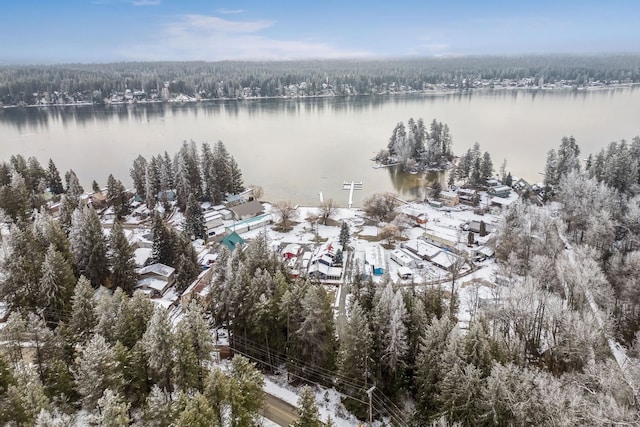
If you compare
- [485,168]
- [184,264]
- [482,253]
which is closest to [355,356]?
[184,264]

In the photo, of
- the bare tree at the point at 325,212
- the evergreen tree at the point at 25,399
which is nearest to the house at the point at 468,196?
the bare tree at the point at 325,212

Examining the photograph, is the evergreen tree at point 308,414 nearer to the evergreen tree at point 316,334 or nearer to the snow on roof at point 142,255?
the evergreen tree at point 316,334

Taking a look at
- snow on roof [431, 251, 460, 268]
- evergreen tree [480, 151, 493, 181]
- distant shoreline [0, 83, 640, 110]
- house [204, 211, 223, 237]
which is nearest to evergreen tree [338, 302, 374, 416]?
snow on roof [431, 251, 460, 268]

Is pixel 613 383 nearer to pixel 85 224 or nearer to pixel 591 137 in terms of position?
pixel 85 224

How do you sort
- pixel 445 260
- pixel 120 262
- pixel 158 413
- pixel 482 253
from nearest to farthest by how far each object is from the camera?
1. pixel 158 413
2. pixel 120 262
3. pixel 445 260
4. pixel 482 253

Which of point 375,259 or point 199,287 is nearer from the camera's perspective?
point 199,287

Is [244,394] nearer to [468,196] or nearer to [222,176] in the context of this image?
[222,176]
